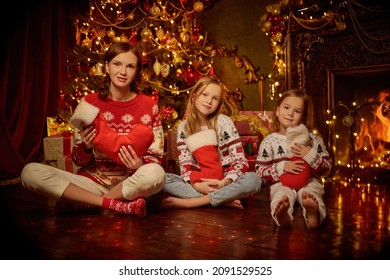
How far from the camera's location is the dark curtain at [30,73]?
3475 millimetres

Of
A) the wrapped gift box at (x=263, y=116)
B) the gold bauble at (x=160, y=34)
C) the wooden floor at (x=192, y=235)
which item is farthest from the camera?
the gold bauble at (x=160, y=34)

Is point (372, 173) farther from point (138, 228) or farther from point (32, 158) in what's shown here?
point (32, 158)

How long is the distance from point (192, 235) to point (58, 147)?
6.01 feet

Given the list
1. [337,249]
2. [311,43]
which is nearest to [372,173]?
[311,43]

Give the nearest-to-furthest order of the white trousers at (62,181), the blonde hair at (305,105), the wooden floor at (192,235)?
the wooden floor at (192,235) → the white trousers at (62,181) → the blonde hair at (305,105)

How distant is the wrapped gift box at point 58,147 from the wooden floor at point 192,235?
0.88 meters

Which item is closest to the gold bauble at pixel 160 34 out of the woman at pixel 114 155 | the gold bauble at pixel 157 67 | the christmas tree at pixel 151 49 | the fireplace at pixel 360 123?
the christmas tree at pixel 151 49

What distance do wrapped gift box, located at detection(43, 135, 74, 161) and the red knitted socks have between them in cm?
128

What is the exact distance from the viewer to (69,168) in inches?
117

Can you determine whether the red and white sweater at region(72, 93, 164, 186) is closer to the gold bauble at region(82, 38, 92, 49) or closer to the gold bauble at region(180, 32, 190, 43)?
the gold bauble at region(82, 38, 92, 49)

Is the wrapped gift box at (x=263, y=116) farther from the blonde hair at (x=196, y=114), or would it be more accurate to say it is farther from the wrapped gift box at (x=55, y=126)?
the wrapped gift box at (x=55, y=126)

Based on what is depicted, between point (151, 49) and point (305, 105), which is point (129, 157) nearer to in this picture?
point (305, 105)

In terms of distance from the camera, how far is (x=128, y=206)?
6.11 feet

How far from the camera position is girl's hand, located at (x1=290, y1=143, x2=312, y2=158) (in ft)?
6.23
